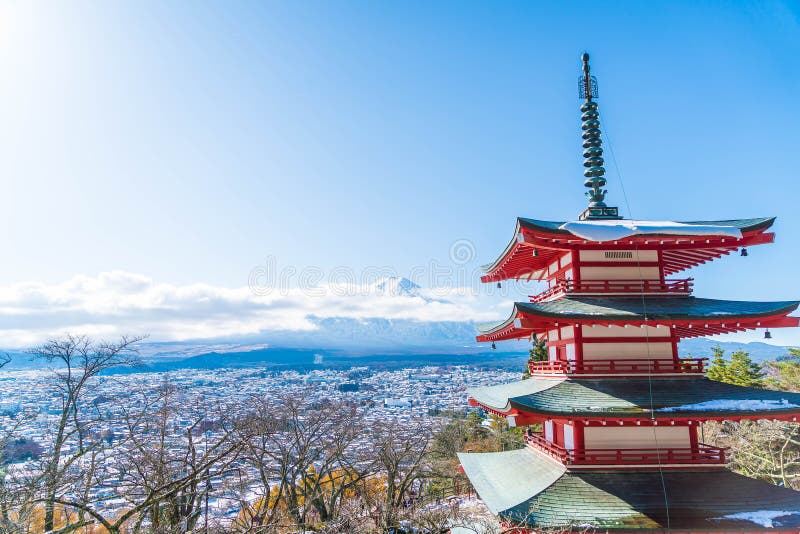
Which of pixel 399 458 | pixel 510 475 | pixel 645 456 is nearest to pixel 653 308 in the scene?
pixel 645 456

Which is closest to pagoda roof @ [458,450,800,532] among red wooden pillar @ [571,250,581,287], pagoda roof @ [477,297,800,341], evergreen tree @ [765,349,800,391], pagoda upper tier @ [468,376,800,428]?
pagoda upper tier @ [468,376,800,428]

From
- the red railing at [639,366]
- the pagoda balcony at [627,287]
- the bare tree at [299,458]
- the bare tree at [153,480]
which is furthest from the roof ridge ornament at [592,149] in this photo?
the bare tree at [299,458]

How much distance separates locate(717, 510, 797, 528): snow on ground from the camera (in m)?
8.71

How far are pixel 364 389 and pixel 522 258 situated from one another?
8171 cm

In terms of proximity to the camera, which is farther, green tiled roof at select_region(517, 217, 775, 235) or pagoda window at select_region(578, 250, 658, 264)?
pagoda window at select_region(578, 250, 658, 264)

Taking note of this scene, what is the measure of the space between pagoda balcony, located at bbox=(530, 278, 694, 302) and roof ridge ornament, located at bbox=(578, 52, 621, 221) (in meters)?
2.20

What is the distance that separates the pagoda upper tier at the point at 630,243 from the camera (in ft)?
34.8

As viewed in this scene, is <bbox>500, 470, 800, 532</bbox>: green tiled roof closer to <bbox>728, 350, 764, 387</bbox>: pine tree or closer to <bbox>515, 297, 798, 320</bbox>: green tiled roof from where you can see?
<bbox>515, 297, 798, 320</bbox>: green tiled roof

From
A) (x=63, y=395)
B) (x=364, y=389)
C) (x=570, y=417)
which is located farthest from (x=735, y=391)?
(x=364, y=389)

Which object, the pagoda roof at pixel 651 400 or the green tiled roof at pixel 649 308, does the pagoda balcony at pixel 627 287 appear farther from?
the pagoda roof at pixel 651 400

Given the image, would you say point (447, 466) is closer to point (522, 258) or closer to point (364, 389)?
point (522, 258)

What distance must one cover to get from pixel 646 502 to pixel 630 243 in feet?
17.7

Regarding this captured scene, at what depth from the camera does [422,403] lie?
73938mm

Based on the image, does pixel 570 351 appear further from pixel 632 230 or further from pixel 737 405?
pixel 737 405
